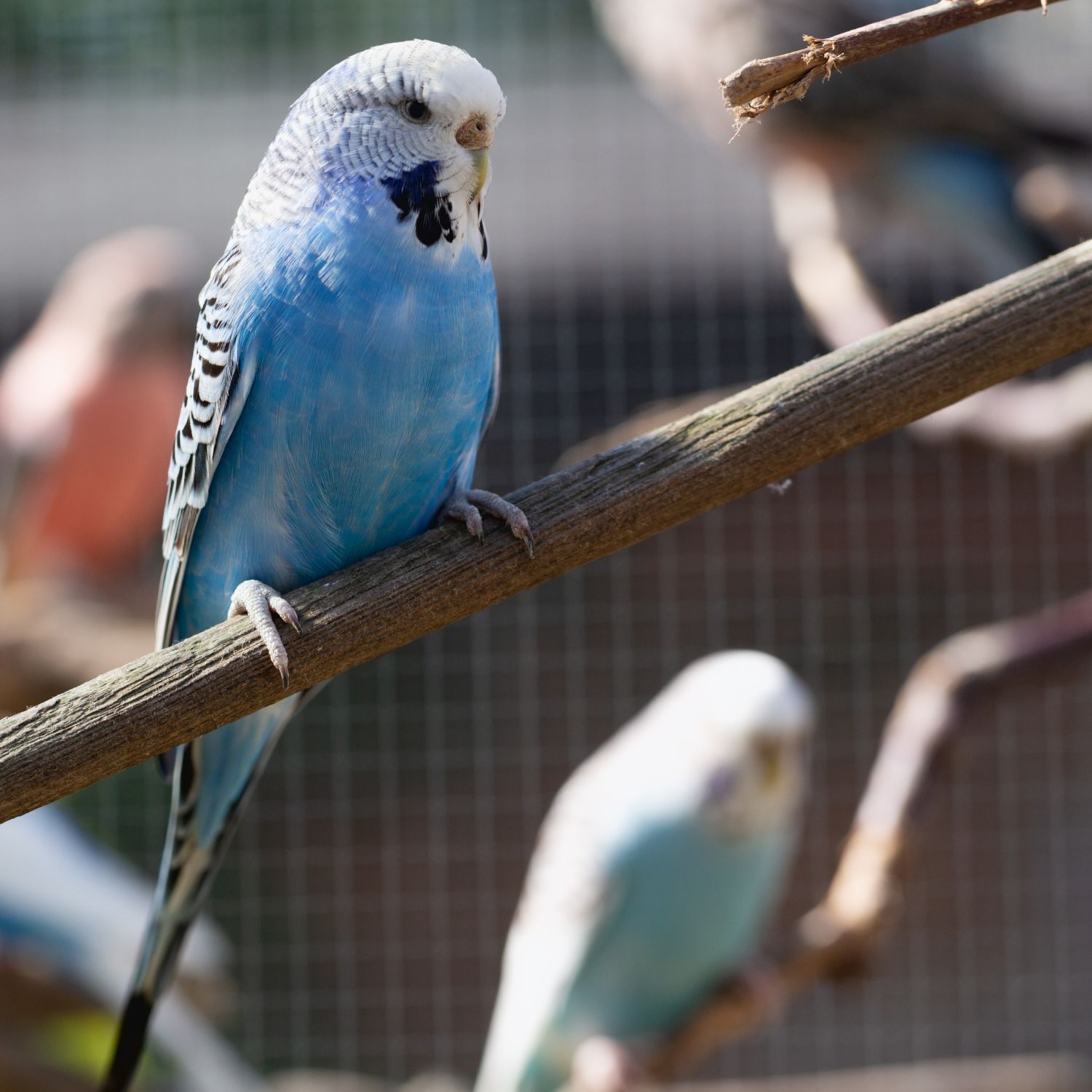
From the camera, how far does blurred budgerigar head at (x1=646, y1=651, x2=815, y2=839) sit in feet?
5.71

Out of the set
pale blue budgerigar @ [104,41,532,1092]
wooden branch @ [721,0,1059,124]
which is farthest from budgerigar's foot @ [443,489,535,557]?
wooden branch @ [721,0,1059,124]

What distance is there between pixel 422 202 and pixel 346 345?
0.34 ft

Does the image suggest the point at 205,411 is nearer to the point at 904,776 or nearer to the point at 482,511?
the point at 482,511

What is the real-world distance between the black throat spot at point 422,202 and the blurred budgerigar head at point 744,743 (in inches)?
40.7

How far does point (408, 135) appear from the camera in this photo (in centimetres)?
85

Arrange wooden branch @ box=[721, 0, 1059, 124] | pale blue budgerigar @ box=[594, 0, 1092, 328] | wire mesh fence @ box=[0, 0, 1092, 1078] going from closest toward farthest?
wooden branch @ box=[721, 0, 1059, 124]
pale blue budgerigar @ box=[594, 0, 1092, 328]
wire mesh fence @ box=[0, 0, 1092, 1078]

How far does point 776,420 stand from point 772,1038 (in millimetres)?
2465

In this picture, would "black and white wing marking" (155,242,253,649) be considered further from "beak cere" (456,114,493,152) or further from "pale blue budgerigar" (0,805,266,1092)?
"pale blue budgerigar" (0,805,266,1092)

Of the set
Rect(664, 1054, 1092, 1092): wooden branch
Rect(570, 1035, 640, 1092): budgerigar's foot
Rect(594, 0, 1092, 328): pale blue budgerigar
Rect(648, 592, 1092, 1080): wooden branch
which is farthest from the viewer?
Rect(664, 1054, 1092, 1092): wooden branch

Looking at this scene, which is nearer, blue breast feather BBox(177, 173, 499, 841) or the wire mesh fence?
blue breast feather BBox(177, 173, 499, 841)

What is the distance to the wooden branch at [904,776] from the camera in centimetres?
157

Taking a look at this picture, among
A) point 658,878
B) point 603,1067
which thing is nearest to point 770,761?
point 658,878

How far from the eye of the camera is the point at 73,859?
1722 millimetres

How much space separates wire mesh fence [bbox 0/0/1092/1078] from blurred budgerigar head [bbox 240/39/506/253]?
1.78 meters
